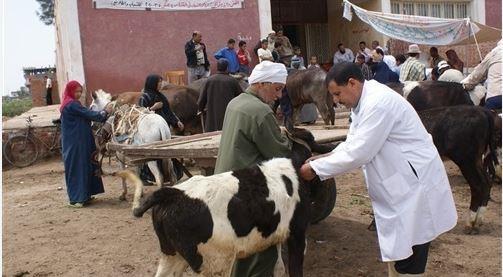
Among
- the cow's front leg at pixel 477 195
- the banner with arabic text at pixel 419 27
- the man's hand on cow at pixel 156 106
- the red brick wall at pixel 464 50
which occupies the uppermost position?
the banner with arabic text at pixel 419 27

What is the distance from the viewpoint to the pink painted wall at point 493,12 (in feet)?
61.6

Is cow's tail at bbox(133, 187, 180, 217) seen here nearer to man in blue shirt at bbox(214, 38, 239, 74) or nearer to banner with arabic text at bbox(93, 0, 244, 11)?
man in blue shirt at bbox(214, 38, 239, 74)

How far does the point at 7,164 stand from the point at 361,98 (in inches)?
407

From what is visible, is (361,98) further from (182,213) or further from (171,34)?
(171,34)

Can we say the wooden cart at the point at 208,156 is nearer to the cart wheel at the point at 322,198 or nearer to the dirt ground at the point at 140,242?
the cart wheel at the point at 322,198

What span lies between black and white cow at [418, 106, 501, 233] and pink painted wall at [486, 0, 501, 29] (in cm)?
1467

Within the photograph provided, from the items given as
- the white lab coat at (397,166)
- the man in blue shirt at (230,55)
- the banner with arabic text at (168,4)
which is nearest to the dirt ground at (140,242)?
the white lab coat at (397,166)

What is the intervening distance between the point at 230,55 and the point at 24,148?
5.22 meters

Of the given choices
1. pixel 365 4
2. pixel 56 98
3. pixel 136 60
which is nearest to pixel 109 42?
pixel 136 60

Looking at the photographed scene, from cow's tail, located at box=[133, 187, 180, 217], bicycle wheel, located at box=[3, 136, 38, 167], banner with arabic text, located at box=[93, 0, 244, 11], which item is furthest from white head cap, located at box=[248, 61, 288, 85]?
banner with arabic text, located at box=[93, 0, 244, 11]

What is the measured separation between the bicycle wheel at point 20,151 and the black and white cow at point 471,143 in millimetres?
8937

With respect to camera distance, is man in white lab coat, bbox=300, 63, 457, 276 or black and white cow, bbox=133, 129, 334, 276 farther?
black and white cow, bbox=133, 129, 334, 276

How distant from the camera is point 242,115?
3.72 meters

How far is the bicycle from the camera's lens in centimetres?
1148
